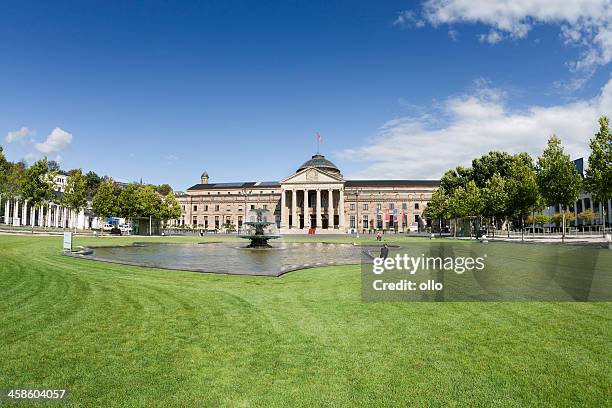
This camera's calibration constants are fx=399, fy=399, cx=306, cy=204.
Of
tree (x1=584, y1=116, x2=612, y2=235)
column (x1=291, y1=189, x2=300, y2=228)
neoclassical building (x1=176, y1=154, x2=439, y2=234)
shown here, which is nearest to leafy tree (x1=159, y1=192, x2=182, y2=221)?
neoclassical building (x1=176, y1=154, x2=439, y2=234)

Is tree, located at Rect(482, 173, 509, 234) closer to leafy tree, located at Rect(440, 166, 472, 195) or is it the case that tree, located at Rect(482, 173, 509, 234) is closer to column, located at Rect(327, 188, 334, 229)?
leafy tree, located at Rect(440, 166, 472, 195)

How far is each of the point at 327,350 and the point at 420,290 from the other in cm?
560

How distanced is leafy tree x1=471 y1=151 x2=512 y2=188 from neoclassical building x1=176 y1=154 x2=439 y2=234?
85.1 ft

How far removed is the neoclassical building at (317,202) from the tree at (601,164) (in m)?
70.9

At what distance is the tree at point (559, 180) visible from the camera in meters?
46.6

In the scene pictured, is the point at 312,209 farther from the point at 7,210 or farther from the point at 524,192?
the point at 7,210

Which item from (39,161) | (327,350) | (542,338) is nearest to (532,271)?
(542,338)

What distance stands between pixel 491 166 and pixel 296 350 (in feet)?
302

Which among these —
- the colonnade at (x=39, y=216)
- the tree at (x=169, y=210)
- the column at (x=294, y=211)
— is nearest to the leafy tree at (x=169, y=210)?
the tree at (x=169, y=210)

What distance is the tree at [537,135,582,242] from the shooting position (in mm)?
46625

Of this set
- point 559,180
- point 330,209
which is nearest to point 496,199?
point 559,180

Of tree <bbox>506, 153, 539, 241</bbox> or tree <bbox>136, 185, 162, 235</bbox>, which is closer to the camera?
tree <bbox>506, 153, 539, 241</bbox>

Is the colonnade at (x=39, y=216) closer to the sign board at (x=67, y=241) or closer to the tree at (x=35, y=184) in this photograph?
the tree at (x=35, y=184)

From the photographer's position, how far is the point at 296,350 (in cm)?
670
